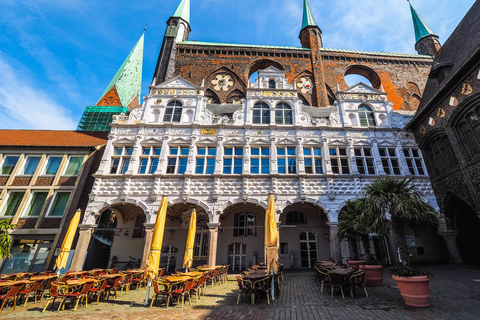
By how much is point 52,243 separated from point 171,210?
25.4 ft

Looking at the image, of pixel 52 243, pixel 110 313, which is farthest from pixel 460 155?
pixel 52 243

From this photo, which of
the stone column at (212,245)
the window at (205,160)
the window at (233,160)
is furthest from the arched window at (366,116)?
the stone column at (212,245)

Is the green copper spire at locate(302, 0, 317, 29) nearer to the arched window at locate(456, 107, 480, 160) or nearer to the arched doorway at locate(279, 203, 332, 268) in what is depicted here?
the arched window at locate(456, 107, 480, 160)

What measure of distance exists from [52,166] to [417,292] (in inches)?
880

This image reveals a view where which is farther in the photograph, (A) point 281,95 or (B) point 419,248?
(A) point 281,95

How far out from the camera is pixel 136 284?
1079 cm

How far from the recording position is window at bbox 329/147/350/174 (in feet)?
53.2

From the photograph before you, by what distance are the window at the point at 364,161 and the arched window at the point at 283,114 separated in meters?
5.51

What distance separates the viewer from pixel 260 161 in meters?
16.0

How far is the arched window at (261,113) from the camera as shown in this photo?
17641 millimetres

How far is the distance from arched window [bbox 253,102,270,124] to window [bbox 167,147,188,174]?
591 centimetres

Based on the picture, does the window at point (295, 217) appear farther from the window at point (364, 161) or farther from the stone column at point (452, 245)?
the stone column at point (452, 245)

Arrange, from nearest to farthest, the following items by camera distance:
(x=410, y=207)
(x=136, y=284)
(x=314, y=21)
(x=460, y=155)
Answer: (x=410, y=207), (x=136, y=284), (x=460, y=155), (x=314, y=21)

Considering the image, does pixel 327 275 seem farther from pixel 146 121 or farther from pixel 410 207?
pixel 146 121
